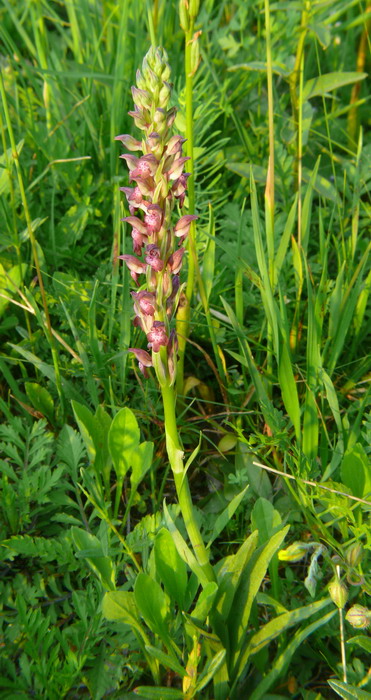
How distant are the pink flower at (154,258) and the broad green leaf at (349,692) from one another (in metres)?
0.97

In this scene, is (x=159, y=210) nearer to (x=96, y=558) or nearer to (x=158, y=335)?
(x=158, y=335)

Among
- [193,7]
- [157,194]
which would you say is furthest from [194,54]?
[157,194]

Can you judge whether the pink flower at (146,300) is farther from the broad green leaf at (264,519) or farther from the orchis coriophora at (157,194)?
the broad green leaf at (264,519)

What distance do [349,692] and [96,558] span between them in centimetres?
63

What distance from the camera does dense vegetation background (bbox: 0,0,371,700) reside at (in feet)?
5.20

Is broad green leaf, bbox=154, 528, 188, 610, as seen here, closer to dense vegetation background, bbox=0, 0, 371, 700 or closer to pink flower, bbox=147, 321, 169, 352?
dense vegetation background, bbox=0, 0, 371, 700

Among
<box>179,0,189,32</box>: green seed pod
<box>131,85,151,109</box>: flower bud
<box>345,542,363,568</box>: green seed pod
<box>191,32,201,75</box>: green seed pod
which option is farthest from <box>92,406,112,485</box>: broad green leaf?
<box>179,0,189,32</box>: green seed pod

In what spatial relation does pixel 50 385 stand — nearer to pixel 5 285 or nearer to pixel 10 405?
pixel 10 405

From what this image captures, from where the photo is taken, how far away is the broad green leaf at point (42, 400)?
6.95 ft

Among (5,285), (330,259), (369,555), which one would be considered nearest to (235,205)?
(330,259)

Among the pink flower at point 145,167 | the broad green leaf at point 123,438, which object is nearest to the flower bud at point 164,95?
the pink flower at point 145,167

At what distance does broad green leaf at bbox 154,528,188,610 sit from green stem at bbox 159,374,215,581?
49 mm

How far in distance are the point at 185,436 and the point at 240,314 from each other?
1.40ft

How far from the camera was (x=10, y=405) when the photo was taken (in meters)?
2.21
